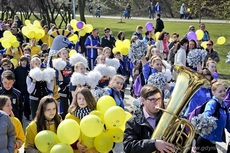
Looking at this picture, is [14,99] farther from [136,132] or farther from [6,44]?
[6,44]

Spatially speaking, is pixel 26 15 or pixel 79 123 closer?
Result: pixel 79 123

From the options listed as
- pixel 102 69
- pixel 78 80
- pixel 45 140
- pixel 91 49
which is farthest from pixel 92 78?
pixel 91 49

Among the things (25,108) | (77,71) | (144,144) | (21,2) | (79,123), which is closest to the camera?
(144,144)

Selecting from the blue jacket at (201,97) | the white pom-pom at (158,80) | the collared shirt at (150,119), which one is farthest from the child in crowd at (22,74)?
the collared shirt at (150,119)

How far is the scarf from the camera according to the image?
17.6 feet

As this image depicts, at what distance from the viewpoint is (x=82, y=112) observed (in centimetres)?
Answer: 538

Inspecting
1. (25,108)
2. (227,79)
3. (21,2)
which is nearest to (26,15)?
(21,2)

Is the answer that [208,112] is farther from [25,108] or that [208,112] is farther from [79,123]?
[25,108]

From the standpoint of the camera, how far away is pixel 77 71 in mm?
7562

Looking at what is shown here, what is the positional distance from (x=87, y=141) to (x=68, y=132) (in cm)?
44

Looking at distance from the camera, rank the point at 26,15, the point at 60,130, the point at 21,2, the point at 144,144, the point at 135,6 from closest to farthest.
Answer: the point at 144,144, the point at 60,130, the point at 21,2, the point at 26,15, the point at 135,6

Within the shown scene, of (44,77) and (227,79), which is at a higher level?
(44,77)

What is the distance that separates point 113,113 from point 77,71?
269 cm

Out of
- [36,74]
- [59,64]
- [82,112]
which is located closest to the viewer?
[82,112]
